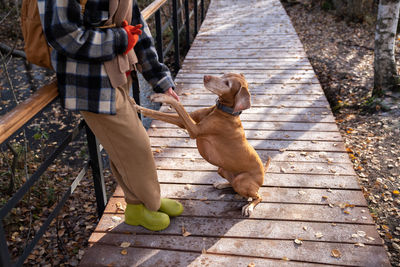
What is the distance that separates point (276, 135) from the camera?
3619 millimetres

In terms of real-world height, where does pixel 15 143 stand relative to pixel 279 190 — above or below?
below

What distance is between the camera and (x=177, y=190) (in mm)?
2828

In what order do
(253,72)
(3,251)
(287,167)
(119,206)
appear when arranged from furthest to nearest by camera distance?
(253,72) < (287,167) < (119,206) < (3,251)

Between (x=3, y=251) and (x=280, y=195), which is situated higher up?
(x=3, y=251)

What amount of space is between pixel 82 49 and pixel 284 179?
189cm

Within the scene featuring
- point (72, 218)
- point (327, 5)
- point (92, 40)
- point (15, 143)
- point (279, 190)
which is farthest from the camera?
point (327, 5)

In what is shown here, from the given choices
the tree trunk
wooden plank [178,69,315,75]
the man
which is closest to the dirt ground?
the tree trunk

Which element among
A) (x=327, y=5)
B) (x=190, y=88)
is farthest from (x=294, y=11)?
(x=190, y=88)

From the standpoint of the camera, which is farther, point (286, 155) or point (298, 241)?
point (286, 155)

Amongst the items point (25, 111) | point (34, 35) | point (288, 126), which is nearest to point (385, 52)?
point (288, 126)

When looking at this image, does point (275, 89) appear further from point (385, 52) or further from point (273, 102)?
point (385, 52)

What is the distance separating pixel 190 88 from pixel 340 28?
6.55 metres

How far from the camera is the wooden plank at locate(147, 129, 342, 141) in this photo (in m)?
3.53

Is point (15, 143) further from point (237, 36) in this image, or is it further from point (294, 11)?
point (294, 11)
